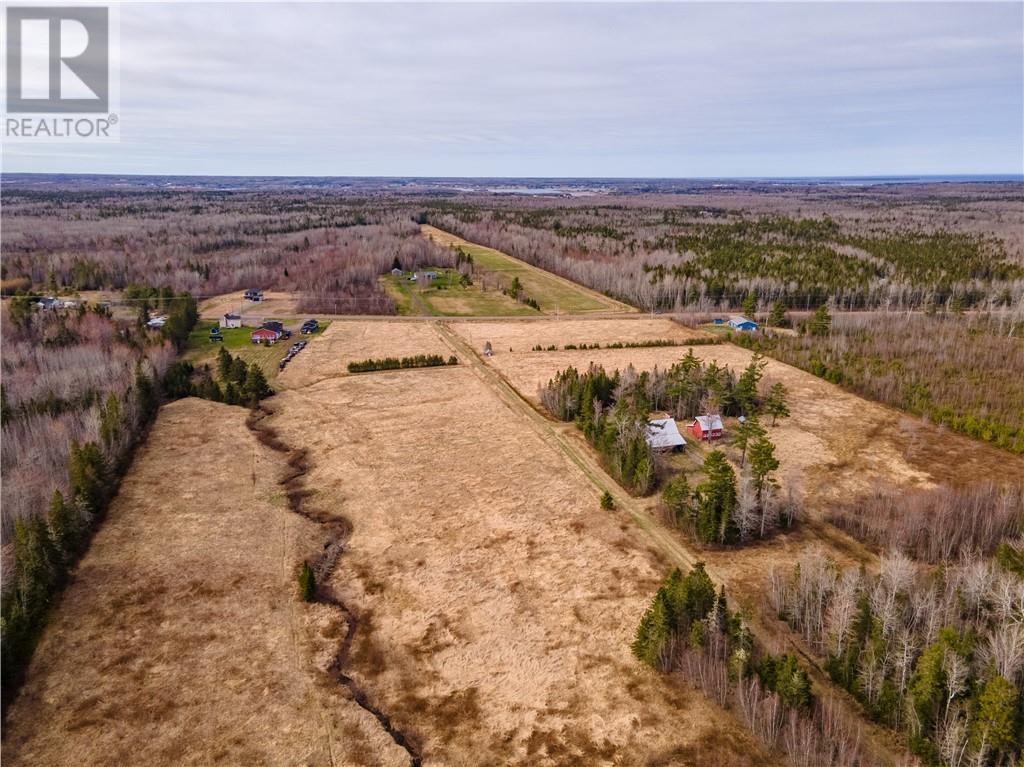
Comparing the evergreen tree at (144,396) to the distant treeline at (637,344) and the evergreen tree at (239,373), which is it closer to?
the evergreen tree at (239,373)

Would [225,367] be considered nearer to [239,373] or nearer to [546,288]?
[239,373]

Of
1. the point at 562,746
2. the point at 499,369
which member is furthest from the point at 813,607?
the point at 499,369

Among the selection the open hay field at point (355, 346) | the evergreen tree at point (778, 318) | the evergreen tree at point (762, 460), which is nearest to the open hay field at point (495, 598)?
the evergreen tree at point (762, 460)

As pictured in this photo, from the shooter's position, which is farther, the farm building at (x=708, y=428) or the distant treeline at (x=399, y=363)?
the distant treeline at (x=399, y=363)

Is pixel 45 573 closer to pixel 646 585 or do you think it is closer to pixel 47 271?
pixel 646 585

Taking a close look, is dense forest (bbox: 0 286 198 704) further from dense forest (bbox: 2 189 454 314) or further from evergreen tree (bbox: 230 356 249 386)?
dense forest (bbox: 2 189 454 314)

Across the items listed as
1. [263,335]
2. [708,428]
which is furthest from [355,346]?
[708,428]
